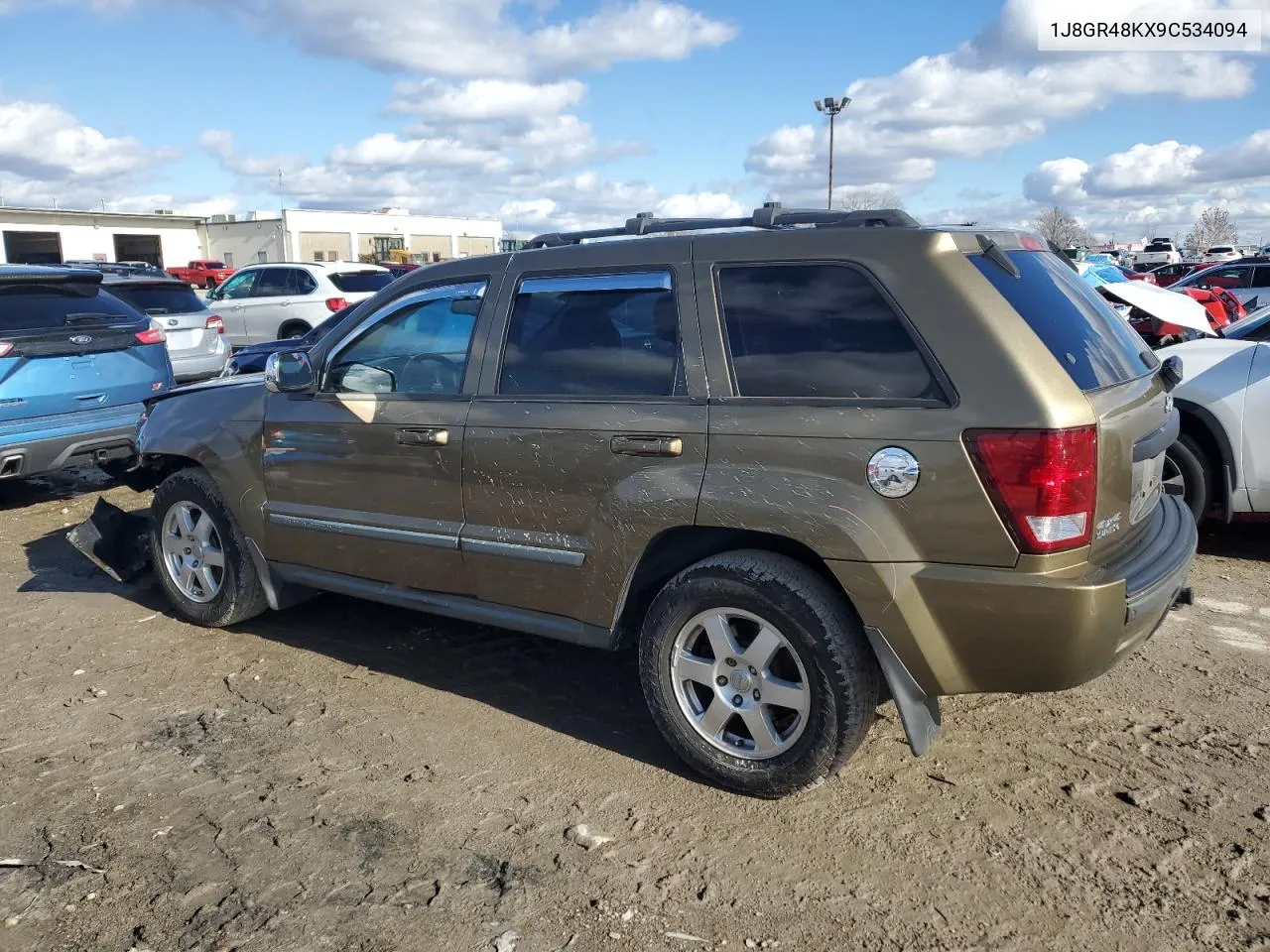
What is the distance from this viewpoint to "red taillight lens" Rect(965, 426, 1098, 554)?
9.46 ft

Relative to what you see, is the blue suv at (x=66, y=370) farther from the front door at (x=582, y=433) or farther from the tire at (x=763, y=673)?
→ the tire at (x=763, y=673)

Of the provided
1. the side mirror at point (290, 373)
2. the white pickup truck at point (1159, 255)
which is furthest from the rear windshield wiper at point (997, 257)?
the white pickup truck at point (1159, 255)

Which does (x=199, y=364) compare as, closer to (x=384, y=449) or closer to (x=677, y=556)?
(x=384, y=449)

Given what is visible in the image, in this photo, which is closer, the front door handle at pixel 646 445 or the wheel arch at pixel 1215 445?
the front door handle at pixel 646 445

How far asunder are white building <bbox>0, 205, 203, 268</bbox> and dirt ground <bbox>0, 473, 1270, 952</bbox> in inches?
2371

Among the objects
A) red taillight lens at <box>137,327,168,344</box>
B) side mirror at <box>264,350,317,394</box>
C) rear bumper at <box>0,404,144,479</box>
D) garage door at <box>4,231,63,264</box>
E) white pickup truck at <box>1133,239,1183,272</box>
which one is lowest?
rear bumper at <box>0,404,144,479</box>

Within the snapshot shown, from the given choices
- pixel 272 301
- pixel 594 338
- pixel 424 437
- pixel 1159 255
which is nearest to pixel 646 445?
pixel 594 338

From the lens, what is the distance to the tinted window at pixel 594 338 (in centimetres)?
360

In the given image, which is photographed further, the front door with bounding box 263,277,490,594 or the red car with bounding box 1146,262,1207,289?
the red car with bounding box 1146,262,1207,289

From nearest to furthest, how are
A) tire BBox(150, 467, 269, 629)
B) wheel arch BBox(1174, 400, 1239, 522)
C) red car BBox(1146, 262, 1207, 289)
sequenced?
tire BBox(150, 467, 269, 629)
wheel arch BBox(1174, 400, 1239, 522)
red car BBox(1146, 262, 1207, 289)

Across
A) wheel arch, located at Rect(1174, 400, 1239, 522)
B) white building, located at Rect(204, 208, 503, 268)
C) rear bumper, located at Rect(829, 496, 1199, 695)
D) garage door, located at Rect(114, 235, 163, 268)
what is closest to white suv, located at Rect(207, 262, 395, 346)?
wheel arch, located at Rect(1174, 400, 1239, 522)

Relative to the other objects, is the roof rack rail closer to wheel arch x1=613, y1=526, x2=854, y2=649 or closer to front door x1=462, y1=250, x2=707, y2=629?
front door x1=462, y1=250, x2=707, y2=629

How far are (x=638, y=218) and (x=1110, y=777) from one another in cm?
275

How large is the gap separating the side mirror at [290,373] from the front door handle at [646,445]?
1.68 meters
